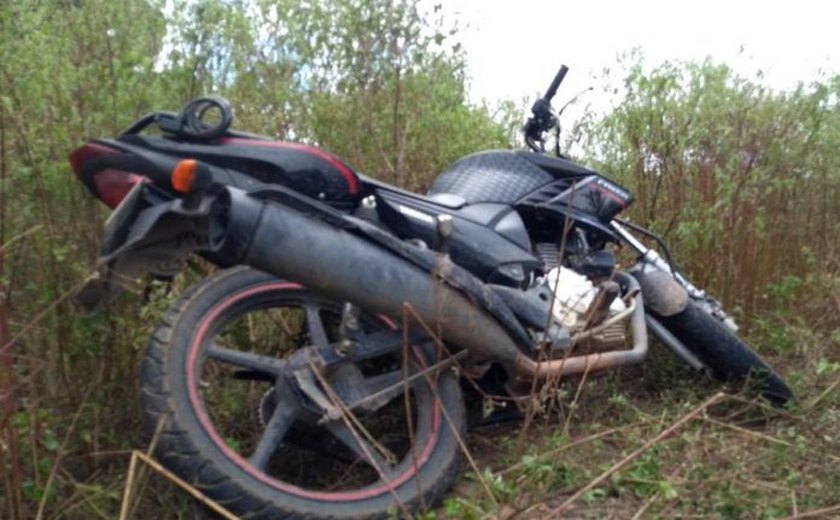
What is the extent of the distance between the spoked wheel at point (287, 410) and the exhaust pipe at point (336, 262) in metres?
0.21

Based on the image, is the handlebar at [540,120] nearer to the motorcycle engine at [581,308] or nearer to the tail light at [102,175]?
the motorcycle engine at [581,308]

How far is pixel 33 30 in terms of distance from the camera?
12.6 ft

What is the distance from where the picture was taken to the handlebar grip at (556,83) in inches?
196

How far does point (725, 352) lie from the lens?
491 centimetres

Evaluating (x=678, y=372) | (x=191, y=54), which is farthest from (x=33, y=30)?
(x=678, y=372)

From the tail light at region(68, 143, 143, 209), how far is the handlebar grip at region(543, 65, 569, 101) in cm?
216

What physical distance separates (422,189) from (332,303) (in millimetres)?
1723

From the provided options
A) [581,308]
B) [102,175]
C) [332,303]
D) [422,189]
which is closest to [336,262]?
[332,303]

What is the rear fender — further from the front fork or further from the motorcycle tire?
the motorcycle tire

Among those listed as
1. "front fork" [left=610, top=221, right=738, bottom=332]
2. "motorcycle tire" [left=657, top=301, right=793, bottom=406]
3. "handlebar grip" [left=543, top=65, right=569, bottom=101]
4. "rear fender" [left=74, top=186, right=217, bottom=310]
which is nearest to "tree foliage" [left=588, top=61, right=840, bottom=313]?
"front fork" [left=610, top=221, right=738, bottom=332]

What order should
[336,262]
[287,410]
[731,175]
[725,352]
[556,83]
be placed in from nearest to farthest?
[336,262]
[287,410]
[725,352]
[556,83]
[731,175]

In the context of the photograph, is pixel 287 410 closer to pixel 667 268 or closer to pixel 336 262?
pixel 336 262

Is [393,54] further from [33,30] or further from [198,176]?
[198,176]

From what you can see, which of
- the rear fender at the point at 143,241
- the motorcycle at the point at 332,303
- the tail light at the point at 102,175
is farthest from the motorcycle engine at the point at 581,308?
the tail light at the point at 102,175
